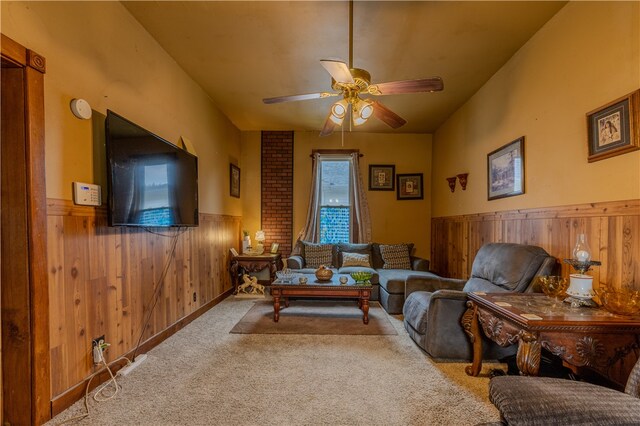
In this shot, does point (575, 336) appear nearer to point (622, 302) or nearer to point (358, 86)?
point (622, 302)

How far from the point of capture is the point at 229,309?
12.7ft

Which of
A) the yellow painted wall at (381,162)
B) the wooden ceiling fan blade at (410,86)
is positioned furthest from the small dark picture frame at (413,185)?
the wooden ceiling fan blade at (410,86)

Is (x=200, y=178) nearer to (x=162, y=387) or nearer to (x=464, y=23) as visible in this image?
(x=162, y=387)

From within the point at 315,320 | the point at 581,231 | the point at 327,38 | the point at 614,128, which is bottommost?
the point at 315,320

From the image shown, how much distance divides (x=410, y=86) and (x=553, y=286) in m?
1.69

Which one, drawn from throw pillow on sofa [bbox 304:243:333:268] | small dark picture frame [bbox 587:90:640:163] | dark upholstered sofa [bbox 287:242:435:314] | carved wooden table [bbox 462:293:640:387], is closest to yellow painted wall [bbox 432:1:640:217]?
small dark picture frame [bbox 587:90:640:163]

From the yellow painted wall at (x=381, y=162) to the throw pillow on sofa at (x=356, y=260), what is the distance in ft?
2.91

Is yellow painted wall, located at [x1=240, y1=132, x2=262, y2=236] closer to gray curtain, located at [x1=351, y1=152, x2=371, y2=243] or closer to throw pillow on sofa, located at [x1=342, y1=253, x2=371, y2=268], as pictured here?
gray curtain, located at [x1=351, y1=152, x2=371, y2=243]

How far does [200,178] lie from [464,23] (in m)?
3.19

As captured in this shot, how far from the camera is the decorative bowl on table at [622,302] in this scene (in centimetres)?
155

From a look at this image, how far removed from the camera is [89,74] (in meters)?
1.99

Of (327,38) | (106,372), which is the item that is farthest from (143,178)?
(327,38)

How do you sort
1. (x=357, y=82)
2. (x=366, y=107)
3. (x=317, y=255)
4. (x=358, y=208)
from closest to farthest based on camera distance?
(x=357, y=82) → (x=366, y=107) → (x=317, y=255) → (x=358, y=208)

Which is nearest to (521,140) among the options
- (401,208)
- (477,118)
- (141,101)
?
(477,118)
